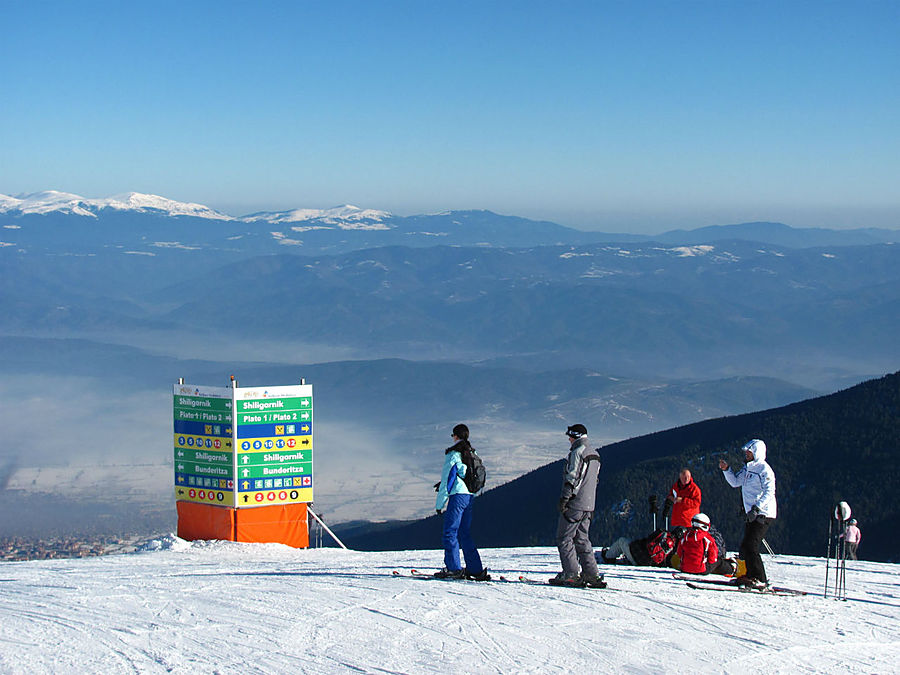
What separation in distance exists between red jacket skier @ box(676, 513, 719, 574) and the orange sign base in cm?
988

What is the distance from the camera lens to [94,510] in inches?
7569

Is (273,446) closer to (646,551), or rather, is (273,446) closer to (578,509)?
(646,551)

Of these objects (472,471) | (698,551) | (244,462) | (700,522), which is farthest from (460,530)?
(244,462)

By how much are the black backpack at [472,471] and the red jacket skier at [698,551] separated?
3133mm

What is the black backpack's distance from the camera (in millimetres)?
12258

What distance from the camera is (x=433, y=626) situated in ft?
36.2

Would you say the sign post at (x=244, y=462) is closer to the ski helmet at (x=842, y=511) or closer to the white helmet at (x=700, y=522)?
the white helmet at (x=700, y=522)

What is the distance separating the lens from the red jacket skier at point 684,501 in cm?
1396

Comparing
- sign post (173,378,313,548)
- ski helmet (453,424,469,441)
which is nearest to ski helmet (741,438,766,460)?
ski helmet (453,424,469,441)

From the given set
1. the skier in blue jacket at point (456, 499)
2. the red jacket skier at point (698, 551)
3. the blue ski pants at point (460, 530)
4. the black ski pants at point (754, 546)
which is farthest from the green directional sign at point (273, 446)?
the black ski pants at point (754, 546)

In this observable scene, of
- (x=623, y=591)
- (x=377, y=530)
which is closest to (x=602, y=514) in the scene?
(x=377, y=530)

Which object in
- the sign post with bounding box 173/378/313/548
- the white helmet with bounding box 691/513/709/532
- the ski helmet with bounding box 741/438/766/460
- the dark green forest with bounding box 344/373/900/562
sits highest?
the ski helmet with bounding box 741/438/766/460

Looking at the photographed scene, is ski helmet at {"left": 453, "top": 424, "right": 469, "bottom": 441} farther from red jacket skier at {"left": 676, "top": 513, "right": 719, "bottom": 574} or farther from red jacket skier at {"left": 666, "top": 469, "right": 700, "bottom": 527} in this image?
red jacket skier at {"left": 676, "top": 513, "right": 719, "bottom": 574}

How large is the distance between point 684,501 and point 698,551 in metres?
0.63
